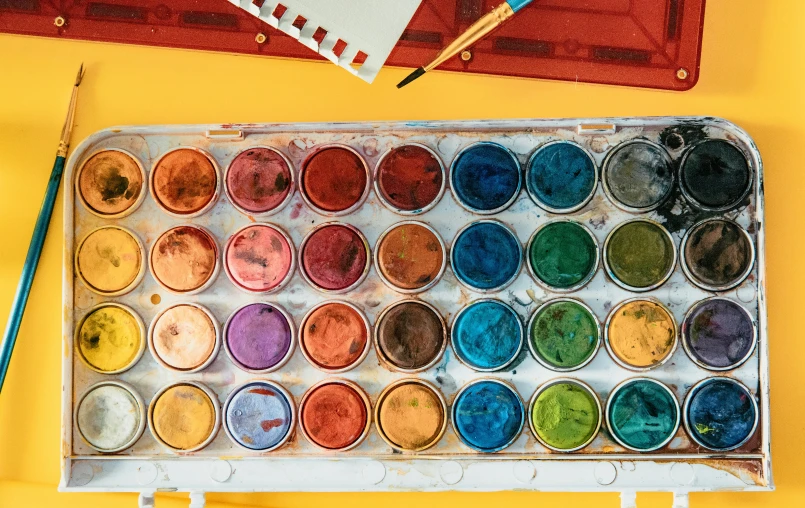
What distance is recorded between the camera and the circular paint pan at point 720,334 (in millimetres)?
1146

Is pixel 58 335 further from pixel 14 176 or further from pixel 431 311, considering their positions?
pixel 431 311

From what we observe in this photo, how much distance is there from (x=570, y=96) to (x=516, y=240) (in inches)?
11.4

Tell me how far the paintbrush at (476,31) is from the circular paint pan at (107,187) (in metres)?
0.53

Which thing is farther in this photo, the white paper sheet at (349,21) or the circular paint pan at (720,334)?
the circular paint pan at (720,334)

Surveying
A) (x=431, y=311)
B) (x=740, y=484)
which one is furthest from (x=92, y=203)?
(x=740, y=484)

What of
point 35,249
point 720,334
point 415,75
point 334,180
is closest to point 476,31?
point 415,75

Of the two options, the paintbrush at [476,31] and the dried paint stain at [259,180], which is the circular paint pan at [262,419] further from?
the paintbrush at [476,31]

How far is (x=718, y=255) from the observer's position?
1.15m

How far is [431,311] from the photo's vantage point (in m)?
1.17

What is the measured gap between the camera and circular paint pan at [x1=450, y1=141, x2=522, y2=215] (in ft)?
3.79

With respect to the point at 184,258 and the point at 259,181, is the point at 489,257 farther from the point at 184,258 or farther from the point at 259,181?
the point at 184,258

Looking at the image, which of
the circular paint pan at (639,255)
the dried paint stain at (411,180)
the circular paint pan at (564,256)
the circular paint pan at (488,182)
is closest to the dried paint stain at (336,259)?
the dried paint stain at (411,180)

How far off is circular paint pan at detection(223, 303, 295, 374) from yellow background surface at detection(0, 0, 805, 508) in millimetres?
271

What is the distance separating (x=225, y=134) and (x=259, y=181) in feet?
0.34
